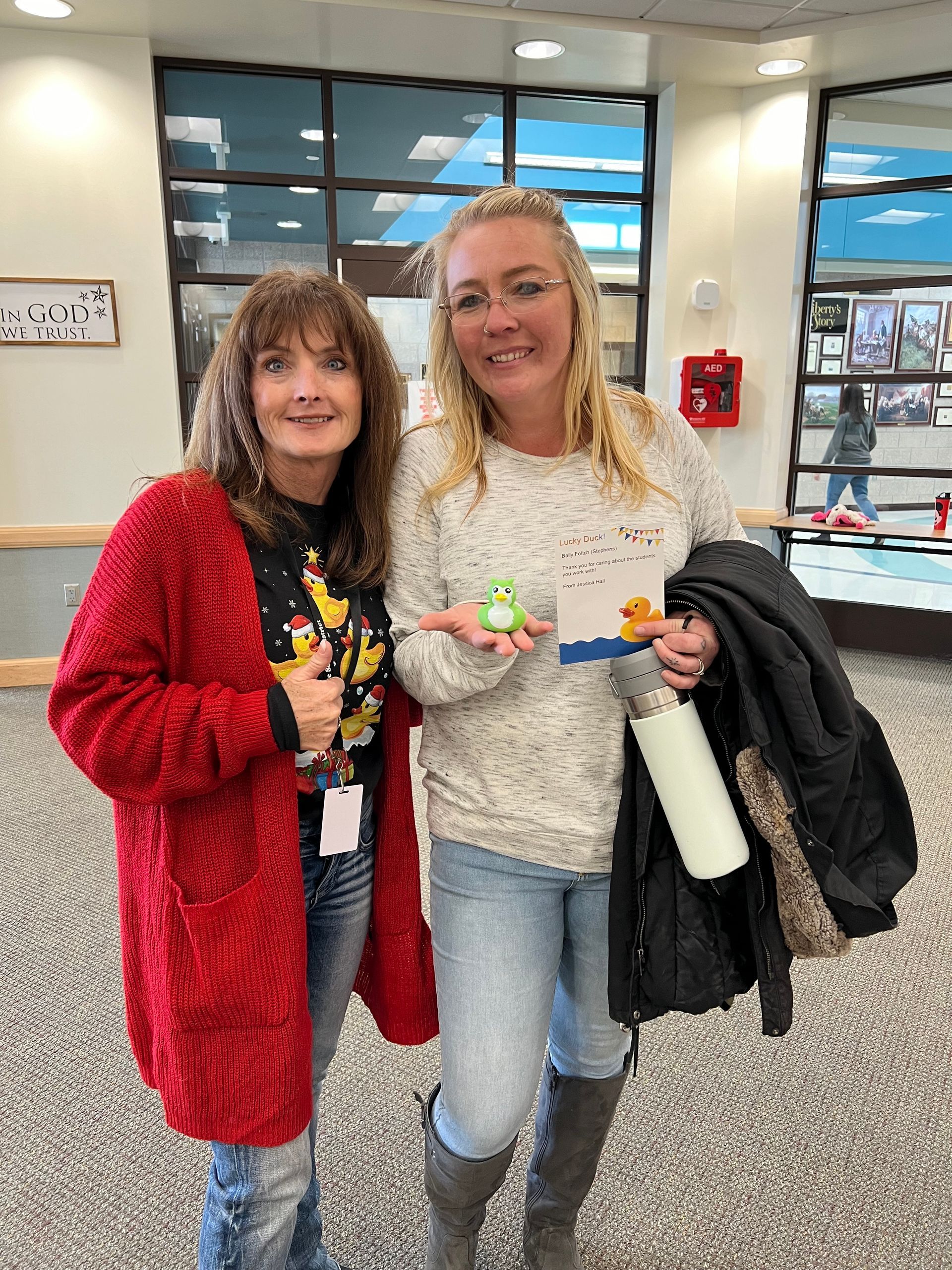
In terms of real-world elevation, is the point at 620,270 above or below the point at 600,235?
below

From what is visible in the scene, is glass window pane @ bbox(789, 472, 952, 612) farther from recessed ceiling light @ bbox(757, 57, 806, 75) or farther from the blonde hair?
the blonde hair

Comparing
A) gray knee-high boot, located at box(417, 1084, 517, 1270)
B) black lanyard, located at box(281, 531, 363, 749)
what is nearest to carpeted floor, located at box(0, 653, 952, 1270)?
gray knee-high boot, located at box(417, 1084, 517, 1270)

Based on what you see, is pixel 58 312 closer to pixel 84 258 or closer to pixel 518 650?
pixel 84 258

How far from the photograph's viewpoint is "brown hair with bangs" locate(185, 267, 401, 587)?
1141mm

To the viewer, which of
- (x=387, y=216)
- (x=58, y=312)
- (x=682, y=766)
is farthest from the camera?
(x=387, y=216)

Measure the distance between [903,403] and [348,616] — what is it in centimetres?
530

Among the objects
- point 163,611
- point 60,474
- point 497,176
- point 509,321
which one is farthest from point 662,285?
point 163,611

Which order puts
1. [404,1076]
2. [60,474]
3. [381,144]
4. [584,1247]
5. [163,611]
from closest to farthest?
[163,611] < [584,1247] < [404,1076] < [60,474] < [381,144]

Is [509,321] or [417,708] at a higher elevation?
[509,321]

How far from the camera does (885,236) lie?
5.30 m

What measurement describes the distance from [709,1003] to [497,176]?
532 centimetres

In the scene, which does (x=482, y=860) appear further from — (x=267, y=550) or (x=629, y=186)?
(x=629, y=186)

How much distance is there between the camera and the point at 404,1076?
1952 mm

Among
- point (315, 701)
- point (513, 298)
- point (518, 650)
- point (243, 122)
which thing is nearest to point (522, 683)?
point (518, 650)
